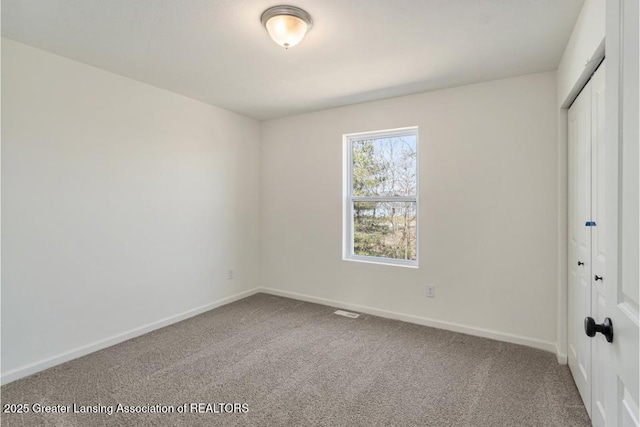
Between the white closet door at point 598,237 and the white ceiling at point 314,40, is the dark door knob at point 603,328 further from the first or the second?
the white ceiling at point 314,40

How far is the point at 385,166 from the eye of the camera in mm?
3732

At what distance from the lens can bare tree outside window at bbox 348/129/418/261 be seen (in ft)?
11.7

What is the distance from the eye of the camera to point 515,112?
287 centimetres

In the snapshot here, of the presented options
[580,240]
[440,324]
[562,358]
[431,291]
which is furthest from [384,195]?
[562,358]

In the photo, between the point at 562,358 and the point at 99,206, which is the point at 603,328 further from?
the point at 99,206

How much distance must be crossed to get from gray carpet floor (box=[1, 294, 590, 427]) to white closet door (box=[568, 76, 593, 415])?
21cm

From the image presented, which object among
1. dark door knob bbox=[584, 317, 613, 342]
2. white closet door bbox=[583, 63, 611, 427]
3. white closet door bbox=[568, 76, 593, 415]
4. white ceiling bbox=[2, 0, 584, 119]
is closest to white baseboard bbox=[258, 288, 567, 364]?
white closet door bbox=[568, 76, 593, 415]

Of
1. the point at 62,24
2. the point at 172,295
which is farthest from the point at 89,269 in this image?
the point at 62,24

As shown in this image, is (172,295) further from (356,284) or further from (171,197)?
(356,284)

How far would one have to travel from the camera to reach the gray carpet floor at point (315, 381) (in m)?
1.92

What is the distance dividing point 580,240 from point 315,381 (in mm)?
2050

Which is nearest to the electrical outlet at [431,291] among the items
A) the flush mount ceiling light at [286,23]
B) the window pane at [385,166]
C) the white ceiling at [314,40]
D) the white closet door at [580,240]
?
the window pane at [385,166]

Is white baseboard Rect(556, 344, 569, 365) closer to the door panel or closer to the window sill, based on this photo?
the door panel

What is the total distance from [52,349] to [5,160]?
4.80 ft
